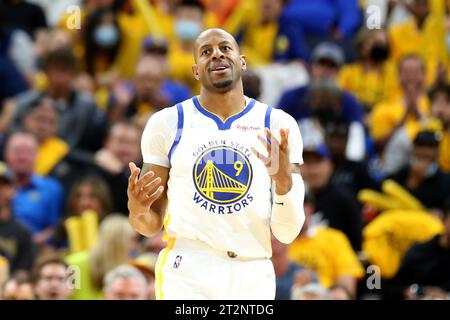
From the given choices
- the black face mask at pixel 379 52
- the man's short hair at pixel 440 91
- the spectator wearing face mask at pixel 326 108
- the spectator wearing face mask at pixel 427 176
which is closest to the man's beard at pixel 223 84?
the spectator wearing face mask at pixel 427 176

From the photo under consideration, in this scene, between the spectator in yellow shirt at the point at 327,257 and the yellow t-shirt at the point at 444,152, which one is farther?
the yellow t-shirt at the point at 444,152

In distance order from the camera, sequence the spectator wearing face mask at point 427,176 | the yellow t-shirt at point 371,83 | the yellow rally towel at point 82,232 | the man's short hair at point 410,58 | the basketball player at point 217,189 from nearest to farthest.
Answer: the basketball player at point 217,189 → the yellow rally towel at point 82,232 → the spectator wearing face mask at point 427,176 → the man's short hair at point 410,58 → the yellow t-shirt at point 371,83

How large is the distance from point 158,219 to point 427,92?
6.89 meters

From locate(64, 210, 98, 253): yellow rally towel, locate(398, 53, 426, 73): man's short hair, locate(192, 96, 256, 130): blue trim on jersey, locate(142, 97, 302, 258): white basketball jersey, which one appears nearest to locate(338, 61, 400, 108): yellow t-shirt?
locate(398, 53, 426, 73): man's short hair

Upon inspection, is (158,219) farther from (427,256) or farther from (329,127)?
(329,127)

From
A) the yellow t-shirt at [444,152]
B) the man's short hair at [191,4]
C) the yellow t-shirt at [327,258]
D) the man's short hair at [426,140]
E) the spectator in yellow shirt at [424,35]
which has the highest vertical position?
the man's short hair at [191,4]

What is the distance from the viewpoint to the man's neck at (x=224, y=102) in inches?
287

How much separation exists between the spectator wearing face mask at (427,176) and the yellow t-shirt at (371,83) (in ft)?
6.10

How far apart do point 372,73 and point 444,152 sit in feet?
5.35

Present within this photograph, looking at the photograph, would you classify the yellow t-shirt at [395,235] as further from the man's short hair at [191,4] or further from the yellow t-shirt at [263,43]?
the man's short hair at [191,4]

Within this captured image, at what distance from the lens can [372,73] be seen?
1416cm

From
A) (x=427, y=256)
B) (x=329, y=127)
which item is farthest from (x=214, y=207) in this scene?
(x=329, y=127)

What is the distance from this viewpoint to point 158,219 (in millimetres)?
7320

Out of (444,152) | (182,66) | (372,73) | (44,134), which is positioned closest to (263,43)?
(182,66)
